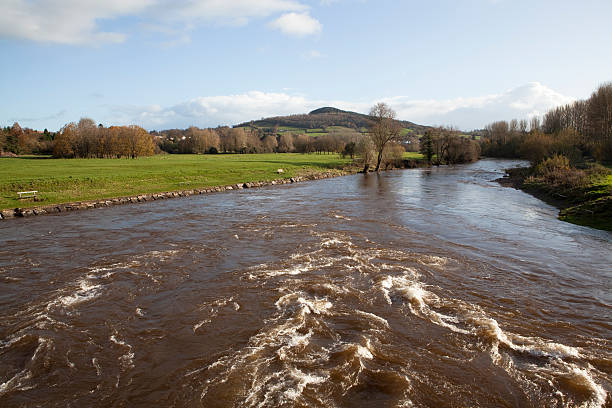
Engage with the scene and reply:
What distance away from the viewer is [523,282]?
37.0ft

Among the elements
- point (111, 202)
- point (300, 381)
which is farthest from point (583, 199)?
point (111, 202)

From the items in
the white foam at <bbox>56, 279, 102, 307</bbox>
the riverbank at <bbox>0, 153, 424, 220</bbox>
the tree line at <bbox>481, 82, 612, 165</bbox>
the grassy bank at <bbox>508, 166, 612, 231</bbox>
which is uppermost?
the tree line at <bbox>481, 82, 612, 165</bbox>

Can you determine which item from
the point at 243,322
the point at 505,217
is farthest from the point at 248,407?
the point at 505,217

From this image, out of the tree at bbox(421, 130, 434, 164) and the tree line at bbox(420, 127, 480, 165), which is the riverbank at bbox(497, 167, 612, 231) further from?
the tree line at bbox(420, 127, 480, 165)

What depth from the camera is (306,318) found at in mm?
8938

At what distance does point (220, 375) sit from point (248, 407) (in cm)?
114

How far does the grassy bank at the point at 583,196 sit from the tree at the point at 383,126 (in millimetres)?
22947

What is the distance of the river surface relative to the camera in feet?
20.9

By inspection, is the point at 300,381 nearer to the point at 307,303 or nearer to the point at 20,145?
the point at 307,303

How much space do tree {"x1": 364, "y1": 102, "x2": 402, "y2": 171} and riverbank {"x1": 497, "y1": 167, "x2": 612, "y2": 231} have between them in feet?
79.4

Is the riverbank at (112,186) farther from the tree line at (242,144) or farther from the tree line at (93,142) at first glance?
the tree line at (242,144)

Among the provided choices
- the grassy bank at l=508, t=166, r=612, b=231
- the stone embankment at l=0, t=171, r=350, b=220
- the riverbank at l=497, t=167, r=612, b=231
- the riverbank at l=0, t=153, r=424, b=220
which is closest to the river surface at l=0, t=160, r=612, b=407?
the riverbank at l=497, t=167, r=612, b=231

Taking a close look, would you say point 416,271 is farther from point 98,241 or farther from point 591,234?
point 98,241

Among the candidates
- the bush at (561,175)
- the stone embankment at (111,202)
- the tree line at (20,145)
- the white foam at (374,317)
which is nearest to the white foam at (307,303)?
the white foam at (374,317)
